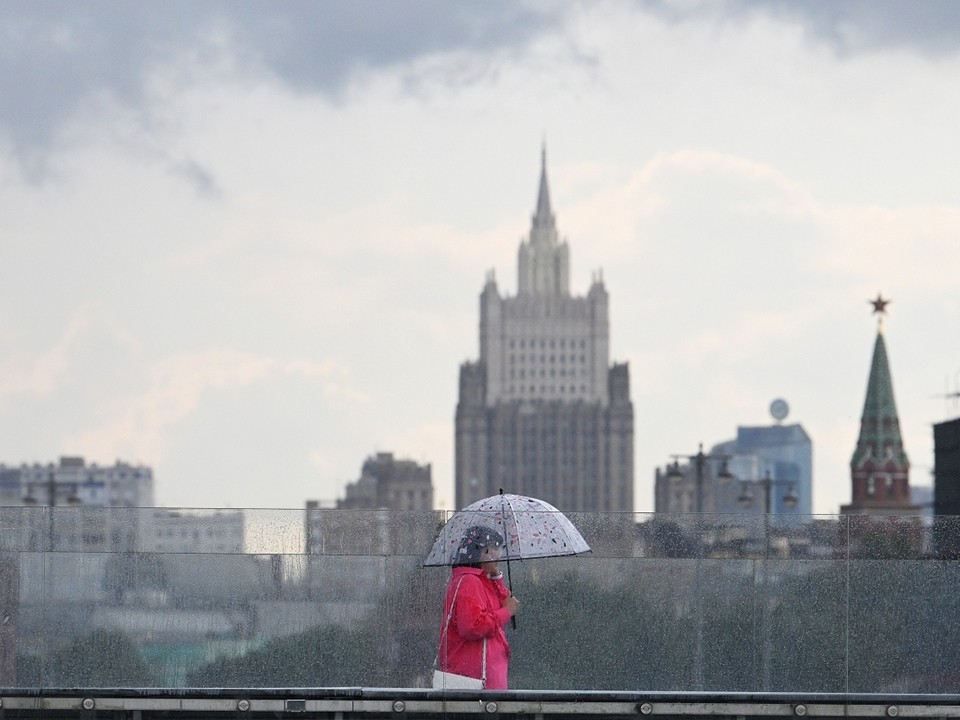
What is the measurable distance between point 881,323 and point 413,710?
3171 inches

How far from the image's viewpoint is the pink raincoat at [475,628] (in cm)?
1557

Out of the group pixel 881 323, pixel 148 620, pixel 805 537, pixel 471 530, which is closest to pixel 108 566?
pixel 148 620

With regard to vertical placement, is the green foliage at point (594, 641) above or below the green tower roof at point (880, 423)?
below

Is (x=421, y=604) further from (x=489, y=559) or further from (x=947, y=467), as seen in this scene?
(x=947, y=467)

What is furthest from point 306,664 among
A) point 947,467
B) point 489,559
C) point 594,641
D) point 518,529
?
point 947,467

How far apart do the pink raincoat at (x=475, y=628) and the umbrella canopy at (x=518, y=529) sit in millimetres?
448

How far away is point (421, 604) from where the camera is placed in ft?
60.3

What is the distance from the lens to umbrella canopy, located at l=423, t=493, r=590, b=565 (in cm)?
1633

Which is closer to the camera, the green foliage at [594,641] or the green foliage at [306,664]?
the green foliage at [306,664]

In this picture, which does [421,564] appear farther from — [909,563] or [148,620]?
[909,563]

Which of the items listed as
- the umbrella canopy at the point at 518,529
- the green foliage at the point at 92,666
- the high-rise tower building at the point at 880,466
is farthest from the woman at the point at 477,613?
the high-rise tower building at the point at 880,466

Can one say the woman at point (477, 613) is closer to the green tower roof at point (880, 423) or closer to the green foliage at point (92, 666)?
the green foliage at point (92, 666)

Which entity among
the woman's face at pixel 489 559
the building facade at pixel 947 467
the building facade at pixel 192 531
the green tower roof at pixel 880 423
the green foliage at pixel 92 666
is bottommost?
the green foliage at pixel 92 666

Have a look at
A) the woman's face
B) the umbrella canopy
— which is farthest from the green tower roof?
the woman's face
